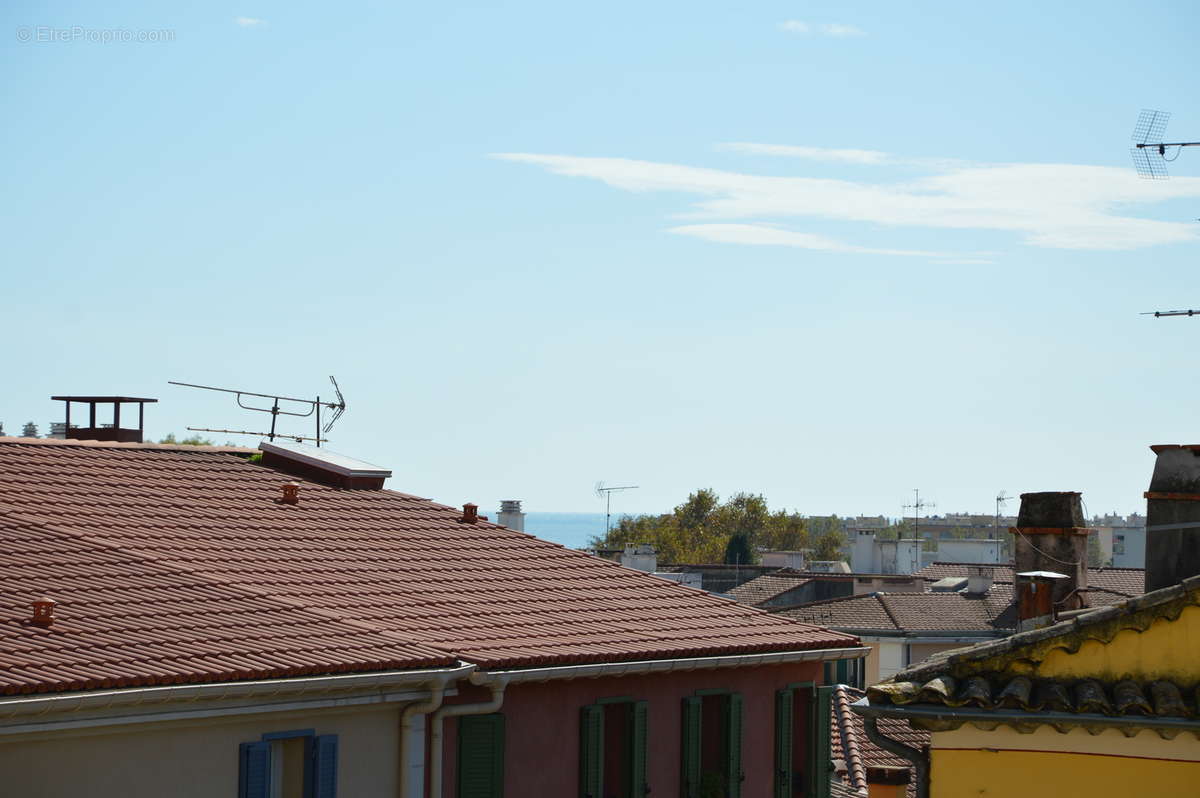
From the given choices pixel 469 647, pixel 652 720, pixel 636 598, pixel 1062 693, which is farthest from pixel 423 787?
pixel 1062 693

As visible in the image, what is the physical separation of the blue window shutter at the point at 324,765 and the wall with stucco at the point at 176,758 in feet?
0.36

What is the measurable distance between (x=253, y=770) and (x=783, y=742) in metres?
8.78

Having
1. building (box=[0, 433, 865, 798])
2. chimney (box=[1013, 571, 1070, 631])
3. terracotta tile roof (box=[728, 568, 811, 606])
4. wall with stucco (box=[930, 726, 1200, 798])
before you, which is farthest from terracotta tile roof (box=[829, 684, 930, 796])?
terracotta tile roof (box=[728, 568, 811, 606])

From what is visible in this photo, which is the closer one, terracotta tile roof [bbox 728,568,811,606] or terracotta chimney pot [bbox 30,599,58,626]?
terracotta chimney pot [bbox 30,599,58,626]

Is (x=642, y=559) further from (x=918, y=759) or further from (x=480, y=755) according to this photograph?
(x=918, y=759)

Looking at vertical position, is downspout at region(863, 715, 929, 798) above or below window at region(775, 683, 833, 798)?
above

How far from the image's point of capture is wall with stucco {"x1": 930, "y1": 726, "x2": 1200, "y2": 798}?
10.6m

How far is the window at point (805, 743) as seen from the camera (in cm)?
2139

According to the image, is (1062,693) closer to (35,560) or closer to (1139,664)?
(1139,664)

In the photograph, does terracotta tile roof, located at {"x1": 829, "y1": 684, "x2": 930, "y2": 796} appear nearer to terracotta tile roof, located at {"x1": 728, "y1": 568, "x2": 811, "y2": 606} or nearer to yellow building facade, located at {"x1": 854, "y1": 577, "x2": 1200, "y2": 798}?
yellow building facade, located at {"x1": 854, "y1": 577, "x2": 1200, "y2": 798}

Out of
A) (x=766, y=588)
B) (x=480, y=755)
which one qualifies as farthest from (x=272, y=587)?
(x=766, y=588)

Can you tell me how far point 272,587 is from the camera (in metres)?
17.0

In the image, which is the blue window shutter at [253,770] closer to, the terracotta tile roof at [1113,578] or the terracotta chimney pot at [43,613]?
the terracotta chimney pot at [43,613]

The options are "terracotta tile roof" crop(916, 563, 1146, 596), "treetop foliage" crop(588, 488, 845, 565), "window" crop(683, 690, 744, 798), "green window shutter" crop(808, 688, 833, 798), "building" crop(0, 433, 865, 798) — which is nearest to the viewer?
"building" crop(0, 433, 865, 798)
